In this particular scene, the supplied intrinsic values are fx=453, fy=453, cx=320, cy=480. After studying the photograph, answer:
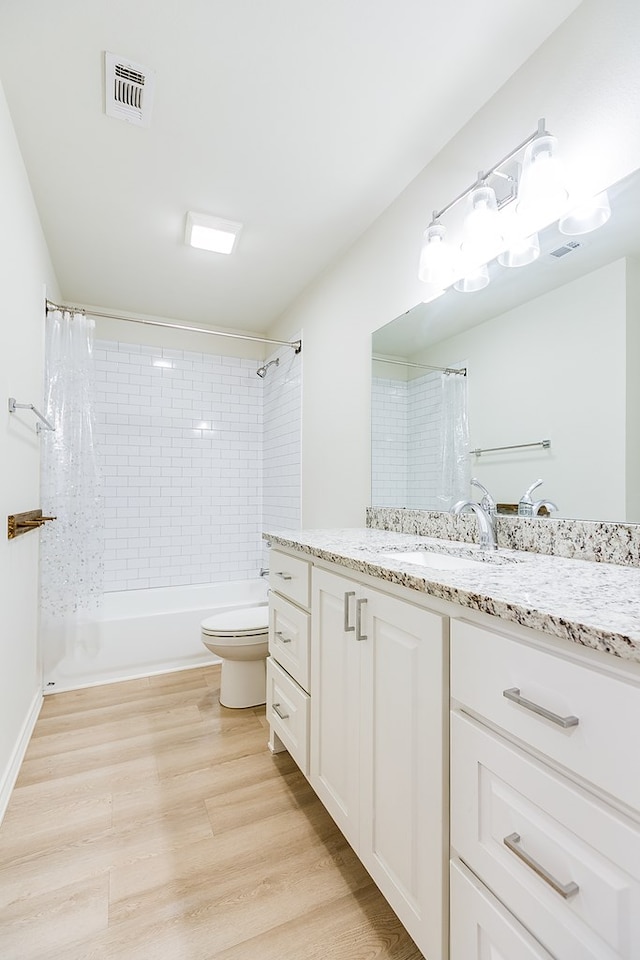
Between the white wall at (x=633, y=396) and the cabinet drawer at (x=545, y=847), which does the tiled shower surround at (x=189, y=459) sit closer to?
→ the white wall at (x=633, y=396)

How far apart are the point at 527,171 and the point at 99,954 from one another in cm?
228

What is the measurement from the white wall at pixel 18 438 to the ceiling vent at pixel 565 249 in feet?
5.84

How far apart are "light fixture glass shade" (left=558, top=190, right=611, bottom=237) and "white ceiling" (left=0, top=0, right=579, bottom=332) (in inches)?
21.4

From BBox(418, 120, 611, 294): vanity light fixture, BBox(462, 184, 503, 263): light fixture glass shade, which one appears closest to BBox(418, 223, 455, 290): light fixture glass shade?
BBox(418, 120, 611, 294): vanity light fixture

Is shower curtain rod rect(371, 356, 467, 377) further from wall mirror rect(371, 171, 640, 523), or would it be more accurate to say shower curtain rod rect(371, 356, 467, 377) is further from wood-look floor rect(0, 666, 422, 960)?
wood-look floor rect(0, 666, 422, 960)

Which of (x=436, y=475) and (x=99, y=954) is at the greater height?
(x=436, y=475)

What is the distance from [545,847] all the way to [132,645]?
2604 mm

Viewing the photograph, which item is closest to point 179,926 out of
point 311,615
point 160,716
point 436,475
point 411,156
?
point 311,615

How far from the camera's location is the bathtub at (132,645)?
104 inches

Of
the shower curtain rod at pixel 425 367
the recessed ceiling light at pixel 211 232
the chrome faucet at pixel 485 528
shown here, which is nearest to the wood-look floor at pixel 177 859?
the chrome faucet at pixel 485 528

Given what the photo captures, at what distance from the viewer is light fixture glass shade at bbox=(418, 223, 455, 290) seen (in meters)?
1.64

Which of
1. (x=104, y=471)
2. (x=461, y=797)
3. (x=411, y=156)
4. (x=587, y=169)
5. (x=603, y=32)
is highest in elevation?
(x=411, y=156)

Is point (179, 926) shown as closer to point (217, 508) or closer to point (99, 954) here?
point (99, 954)

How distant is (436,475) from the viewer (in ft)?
5.95
